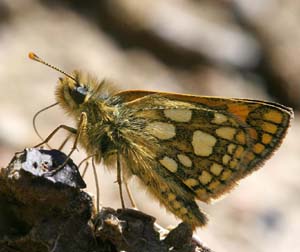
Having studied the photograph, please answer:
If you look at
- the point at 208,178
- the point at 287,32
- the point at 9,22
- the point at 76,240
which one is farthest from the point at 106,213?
the point at 287,32

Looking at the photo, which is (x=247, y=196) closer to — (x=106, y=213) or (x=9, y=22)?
(x=9, y=22)

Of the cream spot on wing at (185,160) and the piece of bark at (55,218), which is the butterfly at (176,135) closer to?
the cream spot on wing at (185,160)

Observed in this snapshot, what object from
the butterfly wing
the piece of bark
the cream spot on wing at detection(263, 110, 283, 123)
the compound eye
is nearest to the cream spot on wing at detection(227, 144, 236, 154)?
the butterfly wing

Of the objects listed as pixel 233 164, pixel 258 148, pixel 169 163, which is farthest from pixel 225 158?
pixel 169 163

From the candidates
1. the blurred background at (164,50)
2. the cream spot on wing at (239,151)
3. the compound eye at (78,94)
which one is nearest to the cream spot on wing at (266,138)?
the cream spot on wing at (239,151)

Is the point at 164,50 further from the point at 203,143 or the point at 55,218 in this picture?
the point at 55,218
